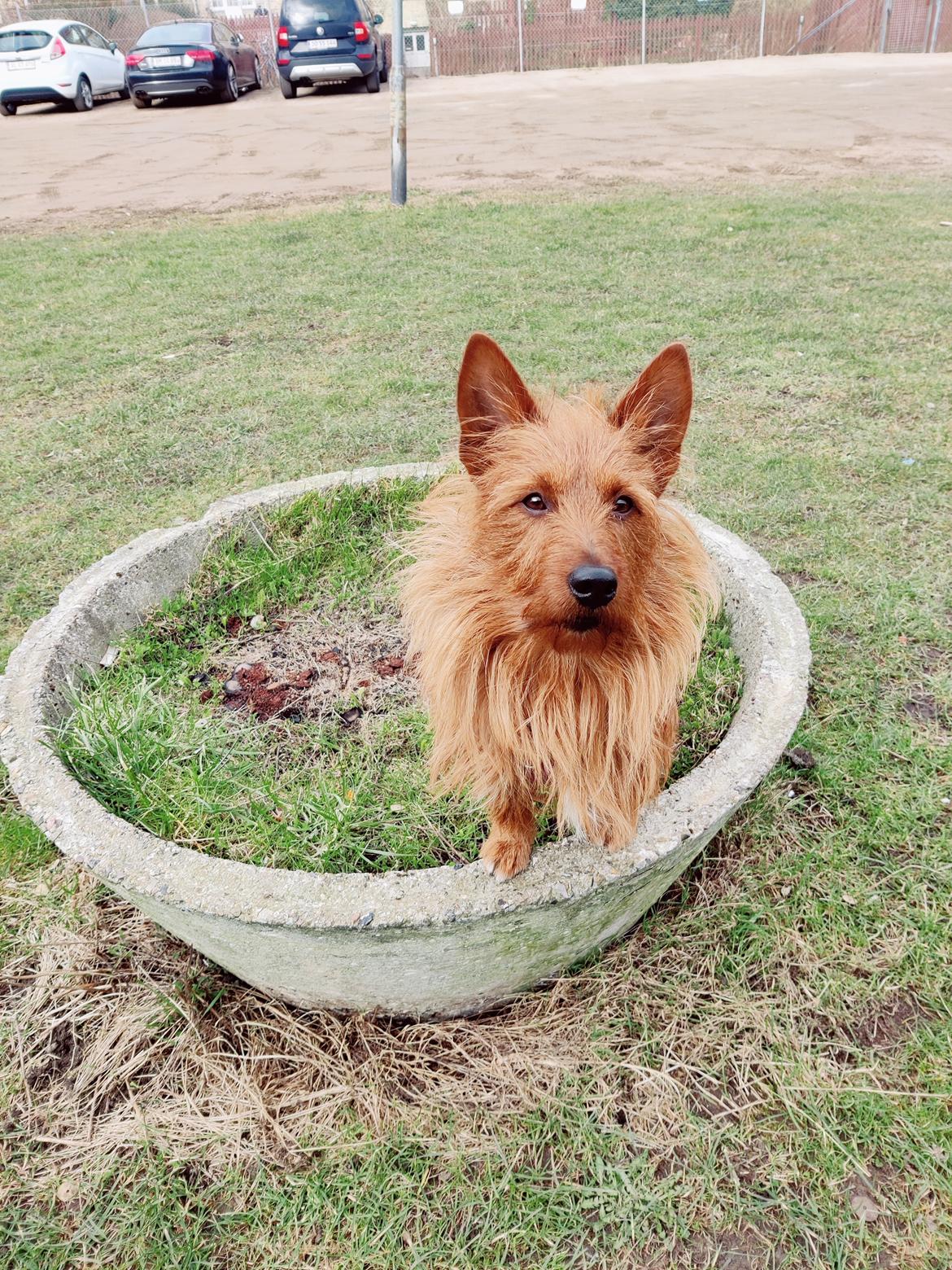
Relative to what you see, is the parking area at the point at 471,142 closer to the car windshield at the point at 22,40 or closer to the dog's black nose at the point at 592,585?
the car windshield at the point at 22,40

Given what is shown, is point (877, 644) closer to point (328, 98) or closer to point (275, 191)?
point (275, 191)

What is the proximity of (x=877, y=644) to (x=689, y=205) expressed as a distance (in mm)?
7835

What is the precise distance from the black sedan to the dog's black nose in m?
21.1

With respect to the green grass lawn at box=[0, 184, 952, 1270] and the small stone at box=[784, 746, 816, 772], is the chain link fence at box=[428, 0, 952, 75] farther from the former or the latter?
the small stone at box=[784, 746, 816, 772]

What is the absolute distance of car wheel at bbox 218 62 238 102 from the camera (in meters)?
18.8

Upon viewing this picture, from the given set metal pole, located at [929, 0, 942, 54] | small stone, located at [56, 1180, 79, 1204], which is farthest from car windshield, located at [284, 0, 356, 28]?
small stone, located at [56, 1180, 79, 1204]

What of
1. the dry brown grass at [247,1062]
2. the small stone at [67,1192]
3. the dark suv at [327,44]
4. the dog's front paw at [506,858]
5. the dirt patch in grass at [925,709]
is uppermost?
the dark suv at [327,44]

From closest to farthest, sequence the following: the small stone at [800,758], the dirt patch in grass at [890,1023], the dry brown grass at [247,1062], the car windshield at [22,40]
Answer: the dry brown grass at [247,1062]
the dirt patch in grass at [890,1023]
the small stone at [800,758]
the car windshield at [22,40]

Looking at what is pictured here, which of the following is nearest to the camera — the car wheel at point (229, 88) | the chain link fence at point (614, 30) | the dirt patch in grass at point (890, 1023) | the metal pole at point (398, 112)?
the dirt patch in grass at point (890, 1023)

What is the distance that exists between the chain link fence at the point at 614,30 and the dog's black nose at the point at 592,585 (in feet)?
106

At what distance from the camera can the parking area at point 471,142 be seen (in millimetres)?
10953

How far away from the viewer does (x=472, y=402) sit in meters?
1.79

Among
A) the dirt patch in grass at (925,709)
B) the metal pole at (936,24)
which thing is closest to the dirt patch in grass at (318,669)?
the dirt patch in grass at (925,709)

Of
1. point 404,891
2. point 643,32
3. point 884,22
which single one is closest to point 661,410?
point 404,891
